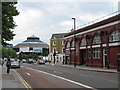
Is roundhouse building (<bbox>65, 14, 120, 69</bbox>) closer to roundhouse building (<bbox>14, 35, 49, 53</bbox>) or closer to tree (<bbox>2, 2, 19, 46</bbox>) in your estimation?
tree (<bbox>2, 2, 19, 46</bbox>)

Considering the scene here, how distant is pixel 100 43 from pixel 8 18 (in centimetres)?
2397

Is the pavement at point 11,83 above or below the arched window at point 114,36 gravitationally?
below

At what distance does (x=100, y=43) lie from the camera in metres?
40.2

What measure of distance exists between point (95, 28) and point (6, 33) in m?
25.3

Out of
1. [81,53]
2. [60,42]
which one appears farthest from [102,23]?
[60,42]

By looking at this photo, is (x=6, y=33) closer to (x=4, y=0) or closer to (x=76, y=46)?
(x=4, y=0)

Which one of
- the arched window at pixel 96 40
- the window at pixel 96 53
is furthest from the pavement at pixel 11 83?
the arched window at pixel 96 40

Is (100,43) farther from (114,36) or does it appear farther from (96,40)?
(114,36)

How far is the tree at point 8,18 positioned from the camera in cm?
1818

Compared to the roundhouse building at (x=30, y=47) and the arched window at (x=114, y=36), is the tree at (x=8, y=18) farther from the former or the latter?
the roundhouse building at (x=30, y=47)

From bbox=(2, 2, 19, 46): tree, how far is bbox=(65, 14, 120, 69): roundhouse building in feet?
53.6

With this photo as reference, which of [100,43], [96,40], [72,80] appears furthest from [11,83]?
[96,40]

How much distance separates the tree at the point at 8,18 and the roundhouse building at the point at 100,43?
16.3 metres

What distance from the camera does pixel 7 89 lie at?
12469 millimetres
